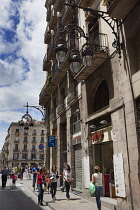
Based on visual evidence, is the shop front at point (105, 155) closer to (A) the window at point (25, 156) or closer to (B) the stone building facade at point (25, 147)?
(B) the stone building facade at point (25, 147)

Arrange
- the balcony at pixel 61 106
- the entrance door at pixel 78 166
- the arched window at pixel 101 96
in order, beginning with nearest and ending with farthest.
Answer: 1. the arched window at pixel 101 96
2. the entrance door at pixel 78 166
3. the balcony at pixel 61 106

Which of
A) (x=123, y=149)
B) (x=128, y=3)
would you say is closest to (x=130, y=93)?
(x=123, y=149)

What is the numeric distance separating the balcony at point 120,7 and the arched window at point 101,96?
3675 mm

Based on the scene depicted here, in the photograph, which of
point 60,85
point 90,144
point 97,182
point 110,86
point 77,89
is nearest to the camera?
point 97,182

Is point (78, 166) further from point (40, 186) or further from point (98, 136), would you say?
point (40, 186)

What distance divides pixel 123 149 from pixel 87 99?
450 cm

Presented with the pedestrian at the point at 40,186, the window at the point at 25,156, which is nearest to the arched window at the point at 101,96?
the pedestrian at the point at 40,186

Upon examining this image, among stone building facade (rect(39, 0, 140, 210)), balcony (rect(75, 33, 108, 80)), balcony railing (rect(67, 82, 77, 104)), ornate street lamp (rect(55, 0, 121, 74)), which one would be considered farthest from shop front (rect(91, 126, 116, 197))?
balcony railing (rect(67, 82, 77, 104))

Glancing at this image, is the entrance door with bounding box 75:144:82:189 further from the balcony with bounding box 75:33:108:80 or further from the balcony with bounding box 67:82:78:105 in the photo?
the balcony with bounding box 75:33:108:80

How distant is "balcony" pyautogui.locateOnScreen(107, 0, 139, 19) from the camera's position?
7584 millimetres

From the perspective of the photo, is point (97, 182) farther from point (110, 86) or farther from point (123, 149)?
point (110, 86)

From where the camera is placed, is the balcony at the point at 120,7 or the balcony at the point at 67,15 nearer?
the balcony at the point at 120,7

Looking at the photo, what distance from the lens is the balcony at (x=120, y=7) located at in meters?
7.58

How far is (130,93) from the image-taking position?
789 centimetres
